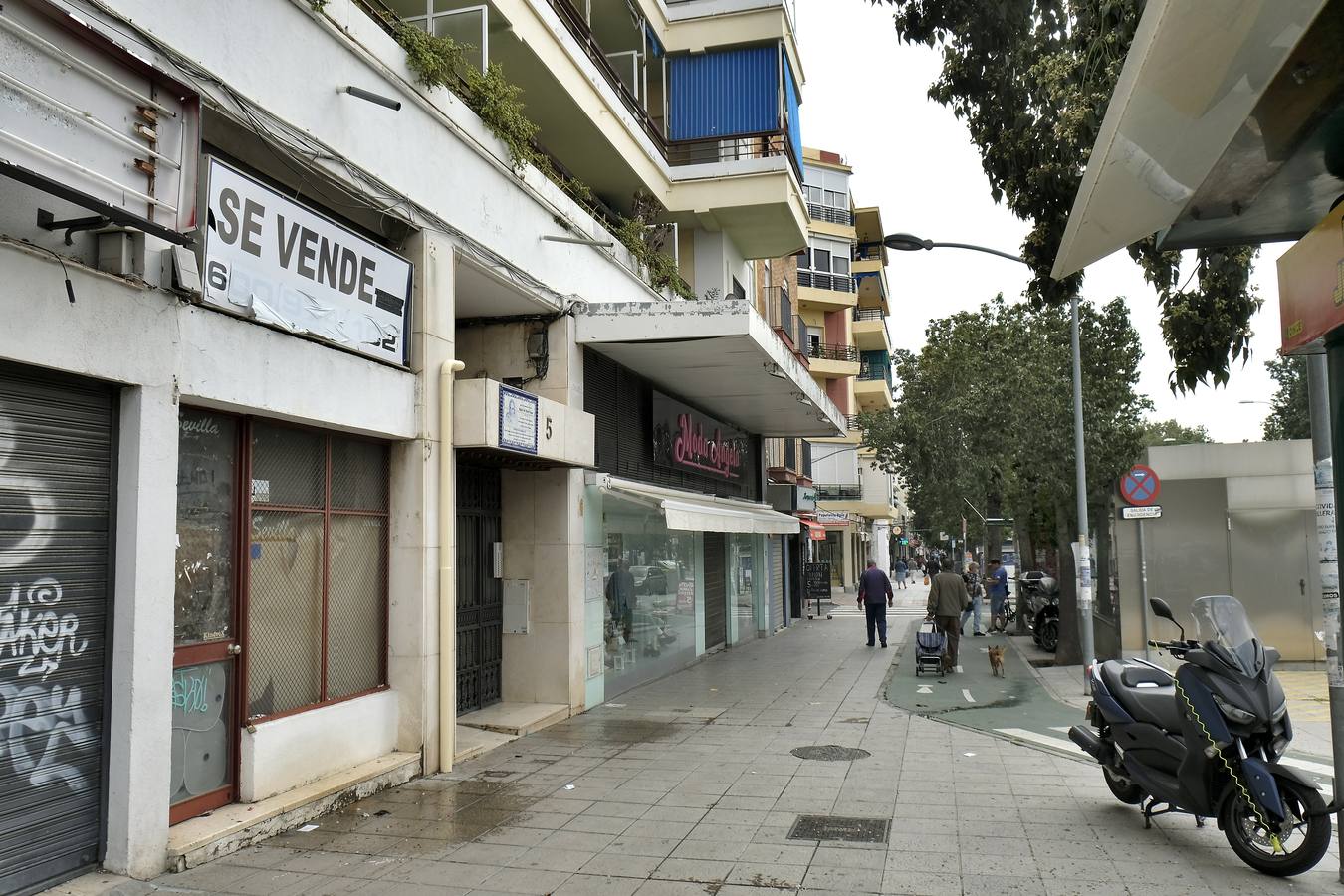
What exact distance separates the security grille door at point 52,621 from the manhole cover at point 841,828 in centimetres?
430

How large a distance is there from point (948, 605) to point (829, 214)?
33.5 m

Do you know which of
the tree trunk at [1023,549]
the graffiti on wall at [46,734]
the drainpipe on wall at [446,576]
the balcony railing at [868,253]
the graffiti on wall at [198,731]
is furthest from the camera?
the balcony railing at [868,253]

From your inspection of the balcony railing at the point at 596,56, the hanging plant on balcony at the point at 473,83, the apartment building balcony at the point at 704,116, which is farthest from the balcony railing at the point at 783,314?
the hanging plant on balcony at the point at 473,83

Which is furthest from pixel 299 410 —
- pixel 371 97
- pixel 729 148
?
pixel 729 148

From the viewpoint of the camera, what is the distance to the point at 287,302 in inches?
277

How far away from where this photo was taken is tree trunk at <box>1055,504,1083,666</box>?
16.2 m

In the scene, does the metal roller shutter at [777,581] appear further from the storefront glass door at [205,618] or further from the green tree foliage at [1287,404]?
the green tree foliage at [1287,404]

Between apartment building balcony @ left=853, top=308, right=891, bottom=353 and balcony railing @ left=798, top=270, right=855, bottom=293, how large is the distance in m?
5.79

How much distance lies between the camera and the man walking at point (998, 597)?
22.3 m

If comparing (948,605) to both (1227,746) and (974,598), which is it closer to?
(974,598)

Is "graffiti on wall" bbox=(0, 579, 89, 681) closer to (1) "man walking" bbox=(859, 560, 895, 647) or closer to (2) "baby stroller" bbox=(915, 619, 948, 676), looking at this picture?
(2) "baby stroller" bbox=(915, 619, 948, 676)

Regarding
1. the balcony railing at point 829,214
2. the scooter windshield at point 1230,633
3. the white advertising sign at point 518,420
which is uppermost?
the balcony railing at point 829,214

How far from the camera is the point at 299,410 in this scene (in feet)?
23.2

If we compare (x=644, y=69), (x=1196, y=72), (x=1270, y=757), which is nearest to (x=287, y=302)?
(x=1196, y=72)
